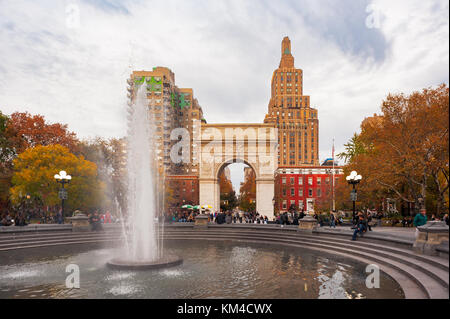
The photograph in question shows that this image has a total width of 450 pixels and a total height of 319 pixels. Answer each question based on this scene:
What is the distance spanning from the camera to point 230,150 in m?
40.1

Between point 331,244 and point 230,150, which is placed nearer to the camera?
point 331,244

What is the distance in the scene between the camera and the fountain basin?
10.4 m

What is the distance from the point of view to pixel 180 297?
296 inches

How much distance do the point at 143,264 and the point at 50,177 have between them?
21.4 meters

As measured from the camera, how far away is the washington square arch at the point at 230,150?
39.6m

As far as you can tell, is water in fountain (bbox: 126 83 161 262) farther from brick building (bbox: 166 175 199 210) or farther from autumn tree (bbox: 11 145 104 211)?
brick building (bbox: 166 175 199 210)

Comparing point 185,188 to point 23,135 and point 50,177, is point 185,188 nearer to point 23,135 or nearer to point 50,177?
point 23,135

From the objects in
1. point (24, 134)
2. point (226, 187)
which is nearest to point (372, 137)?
point (24, 134)

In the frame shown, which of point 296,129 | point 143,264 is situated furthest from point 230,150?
point 296,129

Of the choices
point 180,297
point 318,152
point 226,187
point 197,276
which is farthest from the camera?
point 318,152

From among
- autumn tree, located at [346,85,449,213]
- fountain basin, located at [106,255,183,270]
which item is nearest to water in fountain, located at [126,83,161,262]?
fountain basin, located at [106,255,183,270]

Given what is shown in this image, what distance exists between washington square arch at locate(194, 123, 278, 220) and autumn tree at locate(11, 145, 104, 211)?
1423cm
